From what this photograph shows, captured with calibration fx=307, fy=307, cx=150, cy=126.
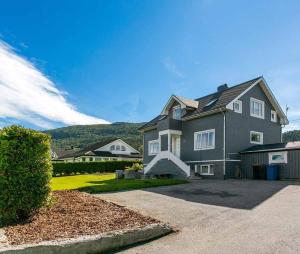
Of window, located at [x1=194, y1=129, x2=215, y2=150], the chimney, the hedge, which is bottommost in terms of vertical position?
the hedge

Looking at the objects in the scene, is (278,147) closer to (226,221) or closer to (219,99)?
(219,99)

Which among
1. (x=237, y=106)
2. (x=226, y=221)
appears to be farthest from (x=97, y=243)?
(x=237, y=106)

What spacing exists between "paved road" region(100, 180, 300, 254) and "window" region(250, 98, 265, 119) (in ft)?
49.5

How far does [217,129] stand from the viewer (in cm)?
2573

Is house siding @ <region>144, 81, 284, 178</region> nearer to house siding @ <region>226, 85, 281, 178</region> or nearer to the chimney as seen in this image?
Result: house siding @ <region>226, 85, 281, 178</region>

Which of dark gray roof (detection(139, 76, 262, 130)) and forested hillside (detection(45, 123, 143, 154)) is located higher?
forested hillside (detection(45, 123, 143, 154))

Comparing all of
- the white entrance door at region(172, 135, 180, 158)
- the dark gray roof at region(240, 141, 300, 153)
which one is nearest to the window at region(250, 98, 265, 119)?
the dark gray roof at region(240, 141, 300, 153)

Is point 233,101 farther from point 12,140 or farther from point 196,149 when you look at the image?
point 12,140

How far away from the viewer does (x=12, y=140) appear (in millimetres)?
8320

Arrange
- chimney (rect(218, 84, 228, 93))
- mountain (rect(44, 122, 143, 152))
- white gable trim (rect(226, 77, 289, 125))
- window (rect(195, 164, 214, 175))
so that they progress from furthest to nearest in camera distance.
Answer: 1. mountain (rect(44, 122, 143, 152))
2. chimney (rect(218, 84, 228, 93))
3. window (rect(195, 164, 214, 175))
4. white gable trim (rect(226, 77, 289, 125))

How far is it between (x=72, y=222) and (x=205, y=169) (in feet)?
65.3

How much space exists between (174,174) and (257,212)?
17352 mm

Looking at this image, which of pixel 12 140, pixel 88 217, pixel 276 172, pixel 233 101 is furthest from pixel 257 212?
pixel 233 101

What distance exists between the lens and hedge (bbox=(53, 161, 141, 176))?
43875 mm
